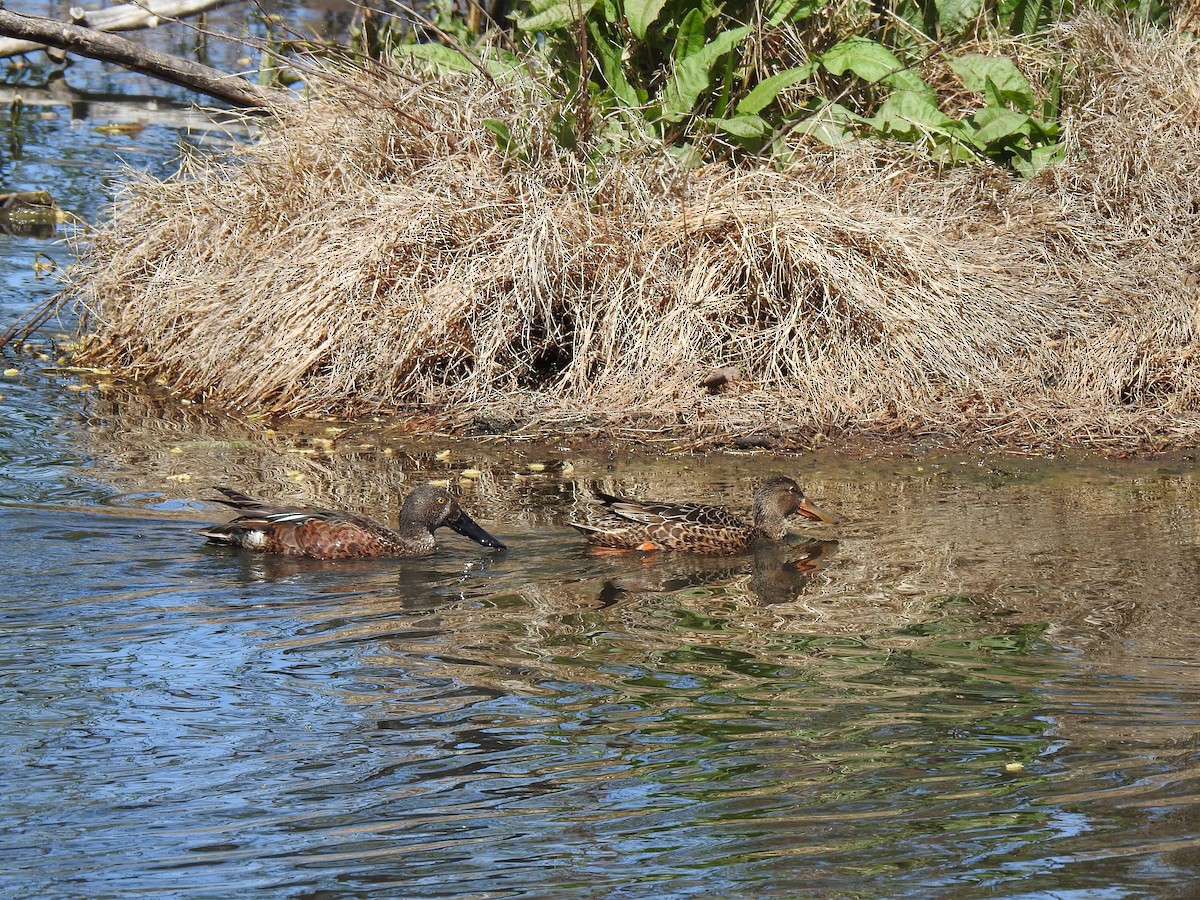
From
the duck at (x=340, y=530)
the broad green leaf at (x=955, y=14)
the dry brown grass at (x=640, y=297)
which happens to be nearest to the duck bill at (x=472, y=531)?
the duck at (x=340, y=530)

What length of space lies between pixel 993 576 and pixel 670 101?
5.22 meters

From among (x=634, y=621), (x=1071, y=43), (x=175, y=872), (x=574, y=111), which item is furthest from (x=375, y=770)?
(x=1071, y=43)

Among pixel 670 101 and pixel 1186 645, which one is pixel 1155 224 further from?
pixel 1186 645

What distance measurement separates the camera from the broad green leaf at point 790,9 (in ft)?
38.3

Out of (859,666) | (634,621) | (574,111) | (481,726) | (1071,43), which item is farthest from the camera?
(1071,43)

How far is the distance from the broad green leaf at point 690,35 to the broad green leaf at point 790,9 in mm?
571

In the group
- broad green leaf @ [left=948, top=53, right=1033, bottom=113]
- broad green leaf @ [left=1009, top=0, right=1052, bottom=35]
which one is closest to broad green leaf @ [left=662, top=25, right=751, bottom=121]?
broad green leaf @ [left=948, top=53, right=1033, bottom=113]

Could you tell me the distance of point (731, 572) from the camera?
793cm

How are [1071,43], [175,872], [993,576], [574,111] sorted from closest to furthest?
[175,872] < [993,576] < [574,111] < [1071,43]

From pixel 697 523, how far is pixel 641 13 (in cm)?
463

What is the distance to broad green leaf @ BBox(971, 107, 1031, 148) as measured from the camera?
1166 centimetres

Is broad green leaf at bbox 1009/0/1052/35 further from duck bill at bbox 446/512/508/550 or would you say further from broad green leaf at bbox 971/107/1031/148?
duck bill at bbox 446/512/508/550

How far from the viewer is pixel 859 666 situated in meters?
6.18

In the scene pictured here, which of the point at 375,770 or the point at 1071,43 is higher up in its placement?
the point at 1071,43
